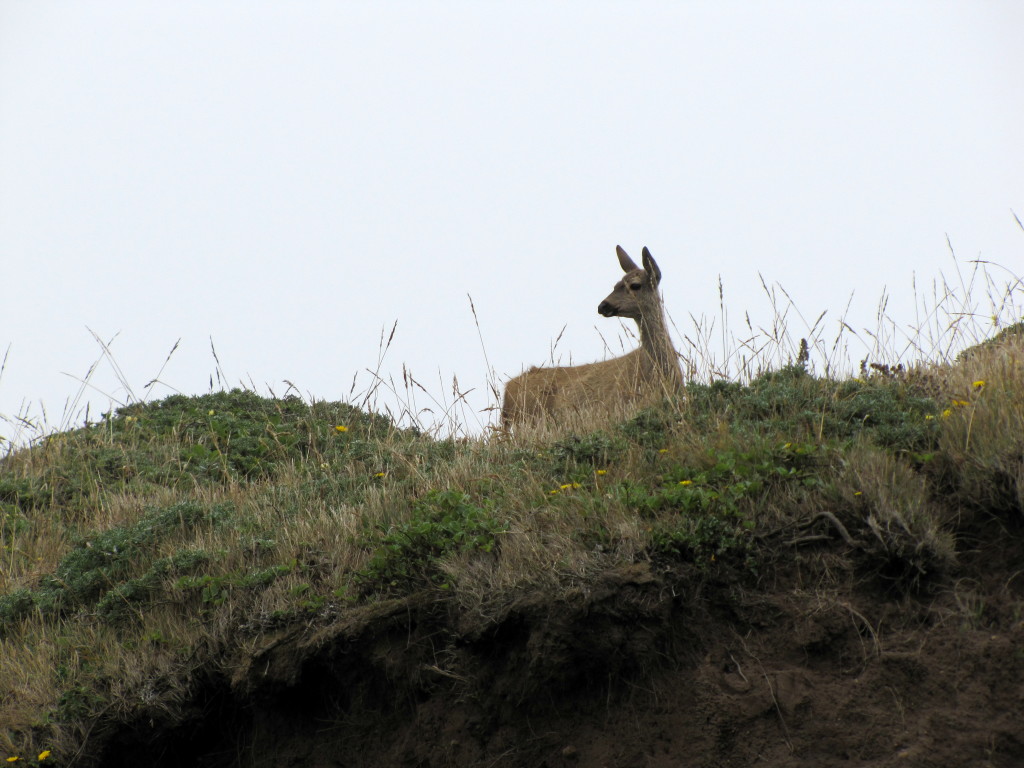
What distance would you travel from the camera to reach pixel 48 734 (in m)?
5.05

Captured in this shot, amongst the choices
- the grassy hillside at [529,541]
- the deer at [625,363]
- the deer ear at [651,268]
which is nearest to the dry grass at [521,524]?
the grassy hillside at [529,541]

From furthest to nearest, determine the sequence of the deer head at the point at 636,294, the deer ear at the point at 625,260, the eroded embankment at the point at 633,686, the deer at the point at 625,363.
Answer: the deer ear at the point at 625,260 → the deer head at the point at 636,294 → the deer at the point at 625,363 → the eroded embankment at the point at 633,686

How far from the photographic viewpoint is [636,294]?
34.2 ft

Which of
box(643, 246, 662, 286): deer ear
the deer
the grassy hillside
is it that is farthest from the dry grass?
box(643, 246, 662, 286): deer ear

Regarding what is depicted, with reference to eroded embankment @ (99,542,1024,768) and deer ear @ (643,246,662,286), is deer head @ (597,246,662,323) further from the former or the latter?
eroded embankment @ (99,542,1024,768)

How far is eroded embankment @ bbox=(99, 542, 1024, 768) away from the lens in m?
3.89

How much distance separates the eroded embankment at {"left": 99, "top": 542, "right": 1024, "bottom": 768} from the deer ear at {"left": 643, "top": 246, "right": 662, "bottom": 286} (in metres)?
6.34

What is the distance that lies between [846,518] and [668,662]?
103cm

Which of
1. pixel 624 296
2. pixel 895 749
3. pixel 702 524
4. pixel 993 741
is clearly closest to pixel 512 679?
pixel 702 524

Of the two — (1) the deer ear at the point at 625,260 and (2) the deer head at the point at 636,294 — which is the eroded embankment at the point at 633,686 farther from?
(1) the deer ear at the point at 625,260

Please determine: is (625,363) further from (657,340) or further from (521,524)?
(521,524)

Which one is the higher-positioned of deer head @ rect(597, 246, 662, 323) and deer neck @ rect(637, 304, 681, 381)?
deer head @ rect(597, 246, 662, 323)

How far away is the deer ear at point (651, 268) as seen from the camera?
10430 mm

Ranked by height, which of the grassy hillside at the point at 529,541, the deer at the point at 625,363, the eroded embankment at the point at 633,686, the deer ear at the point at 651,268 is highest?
the deer ear at the point at 651,268
